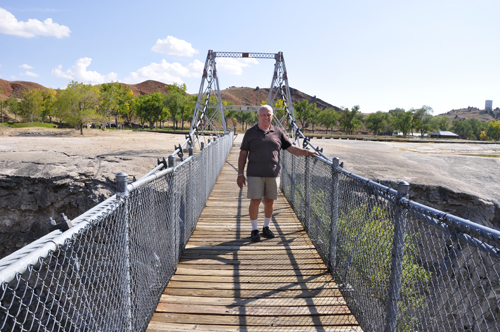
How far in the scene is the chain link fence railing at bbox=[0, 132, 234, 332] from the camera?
4.78 feet

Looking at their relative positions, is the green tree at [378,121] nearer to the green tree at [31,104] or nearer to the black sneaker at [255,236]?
the green tree at [31,104]

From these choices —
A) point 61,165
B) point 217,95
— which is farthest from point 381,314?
point 217,95

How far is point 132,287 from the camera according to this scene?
105 inches

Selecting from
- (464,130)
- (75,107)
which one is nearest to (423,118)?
(464,130)

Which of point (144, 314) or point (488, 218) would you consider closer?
point (144, 314)

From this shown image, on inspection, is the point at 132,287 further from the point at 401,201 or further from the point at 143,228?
the point at 401,201

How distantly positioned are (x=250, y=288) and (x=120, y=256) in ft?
5.74

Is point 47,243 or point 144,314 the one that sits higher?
point 47,243

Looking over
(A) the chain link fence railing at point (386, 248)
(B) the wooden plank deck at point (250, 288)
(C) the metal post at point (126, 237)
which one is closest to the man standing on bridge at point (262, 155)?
(A) the chain link fence railing at point (386, 248)

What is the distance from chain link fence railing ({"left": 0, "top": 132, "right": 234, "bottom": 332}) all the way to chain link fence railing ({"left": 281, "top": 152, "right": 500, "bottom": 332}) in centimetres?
189

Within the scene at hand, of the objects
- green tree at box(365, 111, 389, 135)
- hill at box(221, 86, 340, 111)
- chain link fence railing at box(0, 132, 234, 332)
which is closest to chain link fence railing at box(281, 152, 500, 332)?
chain link fence railing at box(0, 132, 234, 332)

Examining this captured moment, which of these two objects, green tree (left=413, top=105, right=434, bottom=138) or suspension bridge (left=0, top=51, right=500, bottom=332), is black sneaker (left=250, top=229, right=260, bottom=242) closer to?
suspension bridge (left=0, top=51, right=500, bottom=332)

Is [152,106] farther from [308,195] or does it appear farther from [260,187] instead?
[260,187]

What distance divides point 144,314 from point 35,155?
1330 centimetres
